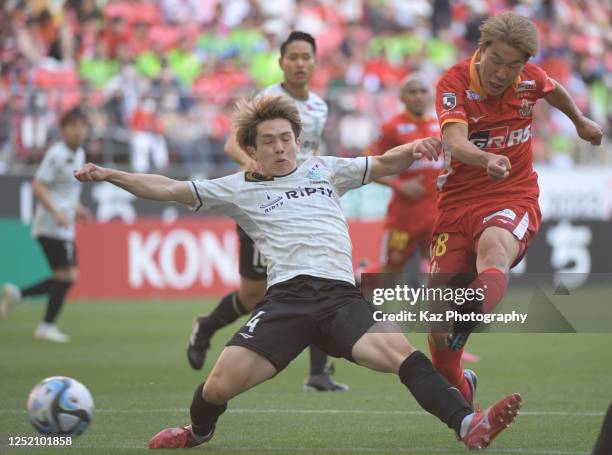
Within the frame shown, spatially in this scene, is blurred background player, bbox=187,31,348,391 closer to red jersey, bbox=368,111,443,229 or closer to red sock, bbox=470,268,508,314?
red jersey, bbox=368,111,443,229

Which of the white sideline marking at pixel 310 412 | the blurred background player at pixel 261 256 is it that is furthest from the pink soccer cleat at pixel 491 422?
the blurred background player at pixel 261 256

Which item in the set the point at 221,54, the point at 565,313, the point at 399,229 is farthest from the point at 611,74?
the point at 565,313

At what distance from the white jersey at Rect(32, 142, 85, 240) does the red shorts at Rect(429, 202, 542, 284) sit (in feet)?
23.5

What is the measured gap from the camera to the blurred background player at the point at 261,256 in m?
9.54

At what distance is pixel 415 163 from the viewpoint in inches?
475

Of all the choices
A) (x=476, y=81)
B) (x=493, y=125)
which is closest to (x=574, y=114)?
(x=493, y=125)

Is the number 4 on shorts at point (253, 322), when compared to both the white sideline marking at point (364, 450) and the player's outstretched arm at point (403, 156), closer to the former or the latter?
the white sideline marking at point (364, 450)

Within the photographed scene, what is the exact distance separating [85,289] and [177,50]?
222 inches

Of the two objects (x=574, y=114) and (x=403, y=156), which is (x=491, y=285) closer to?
(x=403, y=156)

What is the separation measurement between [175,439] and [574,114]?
3.32 meters

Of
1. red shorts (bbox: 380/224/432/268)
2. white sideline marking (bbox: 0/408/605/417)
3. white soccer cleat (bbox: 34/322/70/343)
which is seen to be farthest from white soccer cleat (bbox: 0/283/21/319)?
white sideline marking (bbox: 0/408/605/417)

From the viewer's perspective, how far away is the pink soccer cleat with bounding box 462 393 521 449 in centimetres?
576

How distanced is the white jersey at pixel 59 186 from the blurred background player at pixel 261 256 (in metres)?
4.28

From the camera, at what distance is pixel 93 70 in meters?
20.7
